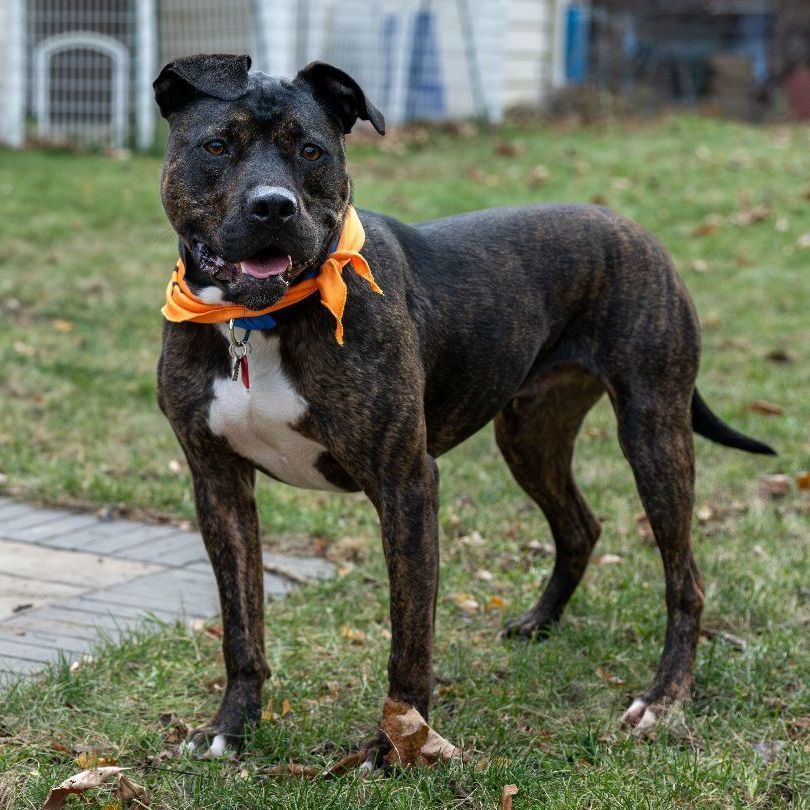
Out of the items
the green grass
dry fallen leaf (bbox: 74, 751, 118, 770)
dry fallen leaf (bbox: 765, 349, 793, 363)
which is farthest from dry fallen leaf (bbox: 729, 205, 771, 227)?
dry fallen leaf (bbox: 74, 751, 118, 770)

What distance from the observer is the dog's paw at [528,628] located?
4.49 metres

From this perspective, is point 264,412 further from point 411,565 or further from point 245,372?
point 411,565

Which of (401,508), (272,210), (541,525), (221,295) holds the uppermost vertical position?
(272,210)

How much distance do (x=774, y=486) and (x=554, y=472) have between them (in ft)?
5.66

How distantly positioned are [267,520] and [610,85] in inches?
551

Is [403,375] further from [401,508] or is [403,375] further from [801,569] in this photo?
[801,569]

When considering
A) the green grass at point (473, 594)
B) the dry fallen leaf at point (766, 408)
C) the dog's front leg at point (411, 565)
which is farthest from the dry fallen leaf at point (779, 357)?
the dog's front leg at point (411, 565)

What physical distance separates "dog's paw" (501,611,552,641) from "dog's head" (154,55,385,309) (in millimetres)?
1771

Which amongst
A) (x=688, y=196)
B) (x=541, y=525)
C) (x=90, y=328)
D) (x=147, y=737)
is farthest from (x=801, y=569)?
(x=688, y=196)

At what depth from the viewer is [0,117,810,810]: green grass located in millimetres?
3416

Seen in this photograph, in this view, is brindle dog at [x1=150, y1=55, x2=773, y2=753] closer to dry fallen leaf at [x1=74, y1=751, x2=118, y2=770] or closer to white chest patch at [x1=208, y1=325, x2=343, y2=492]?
white chest patch at [x1=208, y1=325, x2=343, y2=492]

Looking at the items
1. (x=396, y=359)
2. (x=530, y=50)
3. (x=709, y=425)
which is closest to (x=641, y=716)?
(x=709, y=425)

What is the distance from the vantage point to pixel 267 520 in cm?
547

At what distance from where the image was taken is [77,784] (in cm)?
318
